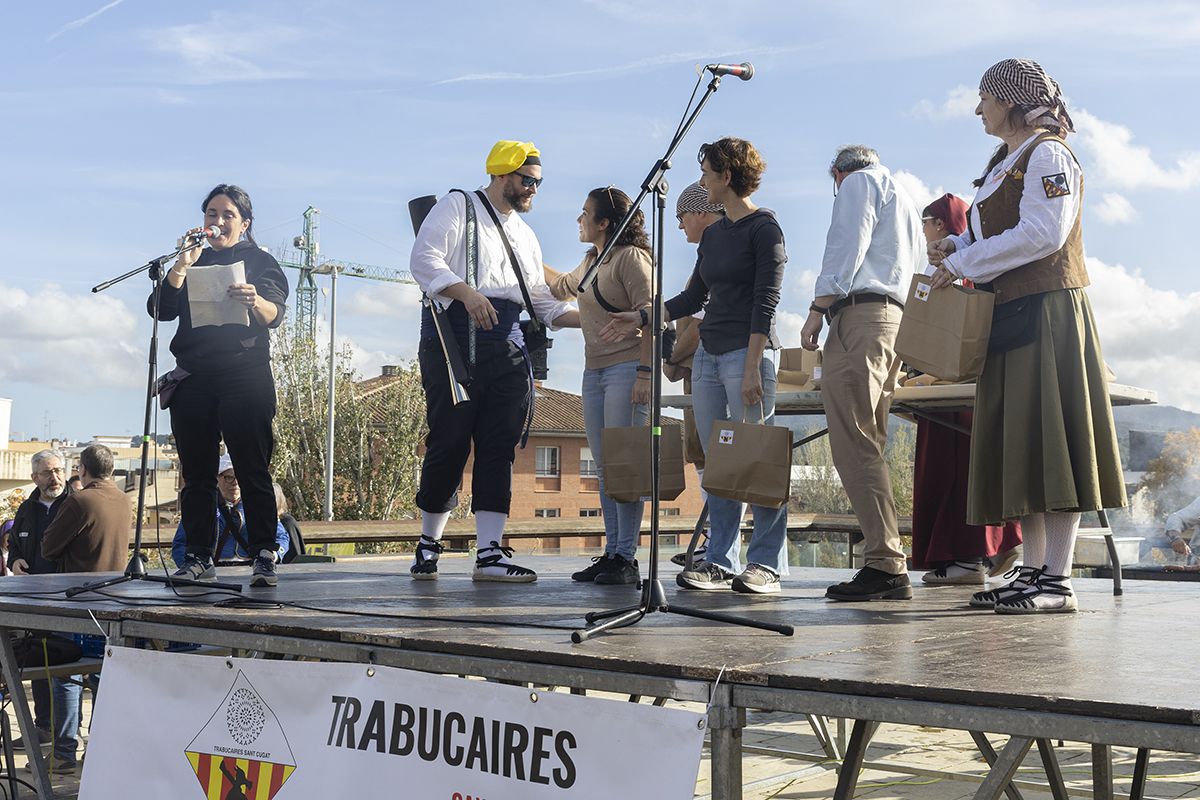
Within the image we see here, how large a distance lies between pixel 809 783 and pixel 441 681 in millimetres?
3284

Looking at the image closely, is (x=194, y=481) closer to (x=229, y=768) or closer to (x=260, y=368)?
(x=260, y=368)

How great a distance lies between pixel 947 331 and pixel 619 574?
1952 mm

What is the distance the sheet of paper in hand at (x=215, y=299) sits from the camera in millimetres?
4715

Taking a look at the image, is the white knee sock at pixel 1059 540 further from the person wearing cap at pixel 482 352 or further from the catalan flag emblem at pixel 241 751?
the catalan flag emblem at pixel 241 751

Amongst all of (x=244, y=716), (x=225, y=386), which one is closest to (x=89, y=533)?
(x=225, y=386)

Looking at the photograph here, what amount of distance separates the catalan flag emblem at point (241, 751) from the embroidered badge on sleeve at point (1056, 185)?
2659 millimetres

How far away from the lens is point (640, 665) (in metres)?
2.70

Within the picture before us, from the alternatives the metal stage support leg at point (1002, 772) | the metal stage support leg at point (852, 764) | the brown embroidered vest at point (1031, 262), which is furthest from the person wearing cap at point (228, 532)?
the metal stage support leg at point (1002, 772)

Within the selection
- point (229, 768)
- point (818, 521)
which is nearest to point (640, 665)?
point (229, 768)

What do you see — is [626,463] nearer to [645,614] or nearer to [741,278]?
[741,278]

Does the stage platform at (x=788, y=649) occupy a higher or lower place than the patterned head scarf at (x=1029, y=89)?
lower

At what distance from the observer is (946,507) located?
17.1 ft

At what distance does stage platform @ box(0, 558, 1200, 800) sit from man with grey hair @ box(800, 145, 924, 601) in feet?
0.72

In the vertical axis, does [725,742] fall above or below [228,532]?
below
